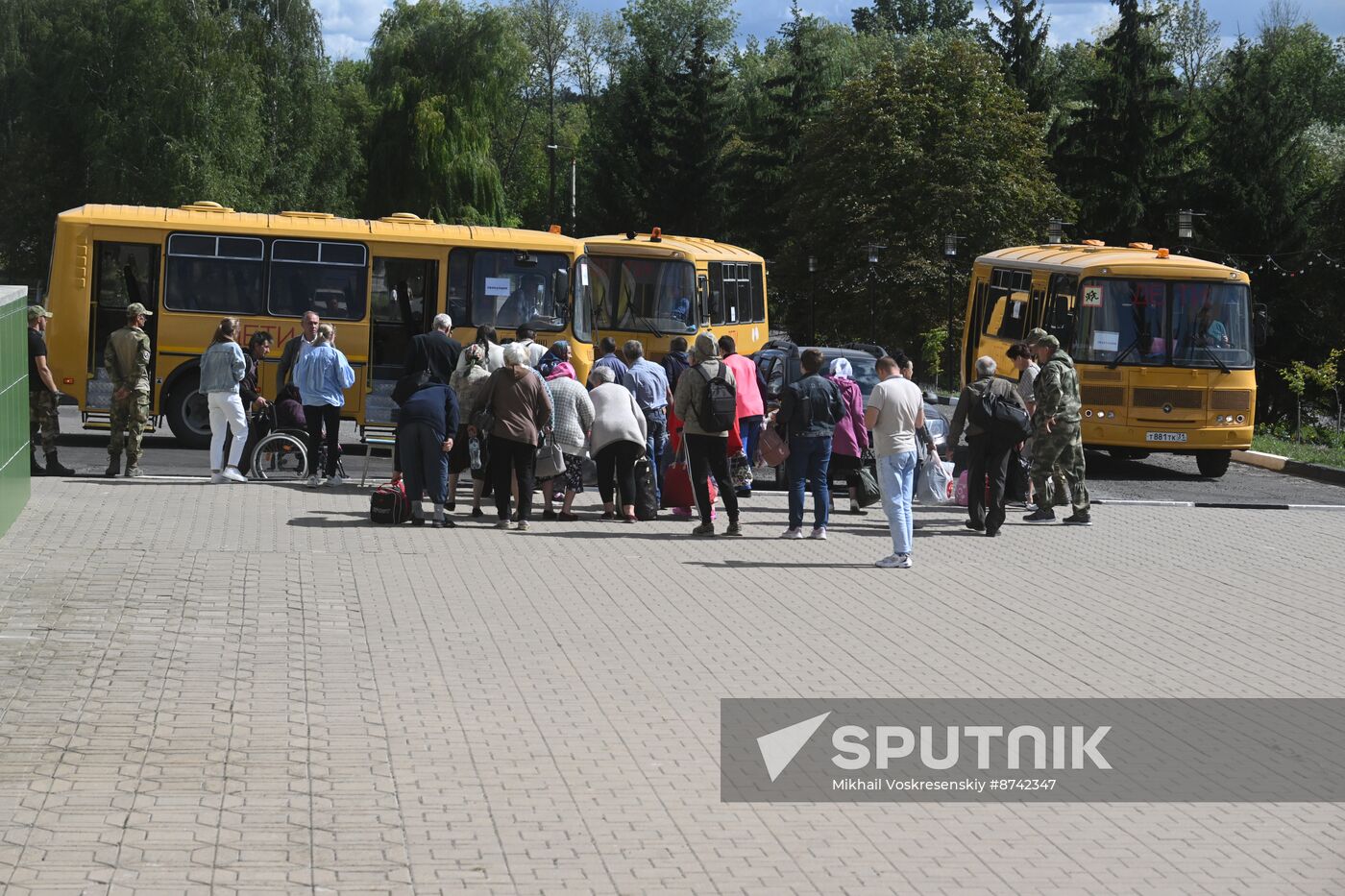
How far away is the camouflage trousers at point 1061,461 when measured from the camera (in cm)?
1680

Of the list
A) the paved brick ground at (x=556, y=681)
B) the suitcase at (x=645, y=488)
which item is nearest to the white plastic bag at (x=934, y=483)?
the paved brick ground at (x=556, y=681)

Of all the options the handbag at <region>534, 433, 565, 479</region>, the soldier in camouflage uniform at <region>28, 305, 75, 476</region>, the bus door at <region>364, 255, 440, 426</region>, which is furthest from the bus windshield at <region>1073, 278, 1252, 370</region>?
the soldier in camouflage uniform at <region>28, 305, 75, 476</region>

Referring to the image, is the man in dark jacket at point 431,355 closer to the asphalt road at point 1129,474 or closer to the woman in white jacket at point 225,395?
the woman in white jacket at point 225,395

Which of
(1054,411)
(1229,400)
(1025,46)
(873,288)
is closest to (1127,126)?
(1025,46)

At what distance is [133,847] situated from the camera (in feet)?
20.2

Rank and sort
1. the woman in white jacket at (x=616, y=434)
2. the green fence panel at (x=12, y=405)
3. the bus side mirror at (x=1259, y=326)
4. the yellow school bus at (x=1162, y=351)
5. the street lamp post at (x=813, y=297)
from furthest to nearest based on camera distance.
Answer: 1. the street lamp post at (x=813, y=297)
2. the bus side mirror at (x=1259, y=326)
3. the yellow school bus at (x=1162, y=351)
4. the woman in white jacket at (x=616, y=434)
5. the green fence panel at (x=12, y=405)

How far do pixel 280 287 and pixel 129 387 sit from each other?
540cm

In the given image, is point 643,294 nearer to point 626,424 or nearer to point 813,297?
point 626,424

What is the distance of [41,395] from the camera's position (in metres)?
18.0

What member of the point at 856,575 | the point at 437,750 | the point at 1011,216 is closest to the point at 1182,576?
the point at 856,575

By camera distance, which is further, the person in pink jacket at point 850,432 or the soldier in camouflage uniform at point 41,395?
the soldier in camouflage uniform at point 41,395

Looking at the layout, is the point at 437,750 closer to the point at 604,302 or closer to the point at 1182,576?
the point at 1182,576

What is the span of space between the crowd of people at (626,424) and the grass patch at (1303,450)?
9249 mm

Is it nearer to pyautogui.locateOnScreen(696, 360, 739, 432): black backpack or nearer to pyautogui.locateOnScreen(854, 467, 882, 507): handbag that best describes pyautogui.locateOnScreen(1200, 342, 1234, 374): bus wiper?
pyautogui.locateOnScreen(854, 467, 882, 507): handbag
